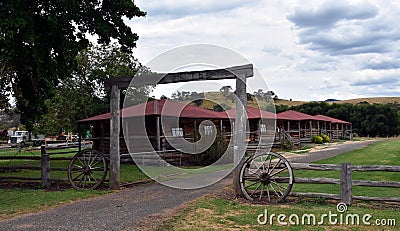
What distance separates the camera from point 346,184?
353 inches

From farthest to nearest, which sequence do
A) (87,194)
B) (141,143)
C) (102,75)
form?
(102,75) → (141,143) → (87,194)

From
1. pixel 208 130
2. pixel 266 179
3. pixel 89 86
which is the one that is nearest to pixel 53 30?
pixel 266 179

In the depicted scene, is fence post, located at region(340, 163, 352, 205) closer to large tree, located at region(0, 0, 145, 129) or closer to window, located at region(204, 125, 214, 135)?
large tree, located at region(0, 0, 145, 129)

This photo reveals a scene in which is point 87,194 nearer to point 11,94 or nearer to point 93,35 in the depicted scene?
point 93,35

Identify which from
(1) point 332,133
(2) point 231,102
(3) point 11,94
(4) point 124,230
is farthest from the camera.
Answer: (1) point 332,133

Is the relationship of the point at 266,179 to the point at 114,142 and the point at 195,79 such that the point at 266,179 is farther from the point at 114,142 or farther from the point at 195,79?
the point at 114,142

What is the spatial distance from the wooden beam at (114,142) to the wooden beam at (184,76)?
1.13 ft

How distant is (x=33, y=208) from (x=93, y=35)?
8394 mm

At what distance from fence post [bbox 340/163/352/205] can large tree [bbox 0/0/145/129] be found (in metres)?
9.79

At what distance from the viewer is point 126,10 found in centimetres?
1559

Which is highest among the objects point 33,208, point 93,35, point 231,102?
point 93,35

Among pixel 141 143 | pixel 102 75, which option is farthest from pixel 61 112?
pixel 141 143

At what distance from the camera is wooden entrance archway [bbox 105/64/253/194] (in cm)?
1052

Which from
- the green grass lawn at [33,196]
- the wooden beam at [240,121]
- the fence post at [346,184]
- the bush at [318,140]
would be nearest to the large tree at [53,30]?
the green grass lawn at [33,196]
